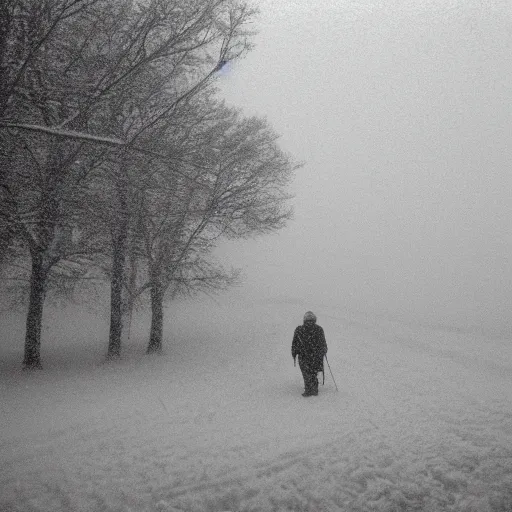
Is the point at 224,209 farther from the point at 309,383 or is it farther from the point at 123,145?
the point at 123,145

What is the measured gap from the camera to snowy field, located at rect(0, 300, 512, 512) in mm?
3896

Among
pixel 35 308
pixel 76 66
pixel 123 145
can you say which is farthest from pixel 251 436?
pixel 35 308

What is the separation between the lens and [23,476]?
4262mm

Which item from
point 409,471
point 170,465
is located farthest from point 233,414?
point 409,471

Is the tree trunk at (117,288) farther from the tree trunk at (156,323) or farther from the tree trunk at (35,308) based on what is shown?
the tree trunk at (35,308)

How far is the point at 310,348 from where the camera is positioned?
802 cm

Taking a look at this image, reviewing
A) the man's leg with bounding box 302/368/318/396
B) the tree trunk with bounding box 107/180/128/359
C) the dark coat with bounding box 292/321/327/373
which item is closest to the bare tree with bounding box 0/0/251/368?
the tree trunk with bounding box 107/180/128/359

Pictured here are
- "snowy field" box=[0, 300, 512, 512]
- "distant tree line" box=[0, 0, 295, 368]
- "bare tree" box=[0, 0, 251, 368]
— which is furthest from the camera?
"distant tree line" box=[0, 0, 295, 368]

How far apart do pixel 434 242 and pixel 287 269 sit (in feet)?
184

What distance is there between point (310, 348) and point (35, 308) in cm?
814

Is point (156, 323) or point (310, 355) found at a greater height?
point (310, 355)

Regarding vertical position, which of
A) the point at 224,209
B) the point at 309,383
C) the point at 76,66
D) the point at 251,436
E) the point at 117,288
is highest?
the point at 76,66

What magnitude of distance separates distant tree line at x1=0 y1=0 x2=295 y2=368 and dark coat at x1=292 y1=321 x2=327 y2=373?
410cm

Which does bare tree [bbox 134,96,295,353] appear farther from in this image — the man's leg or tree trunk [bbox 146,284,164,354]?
the man's leg
